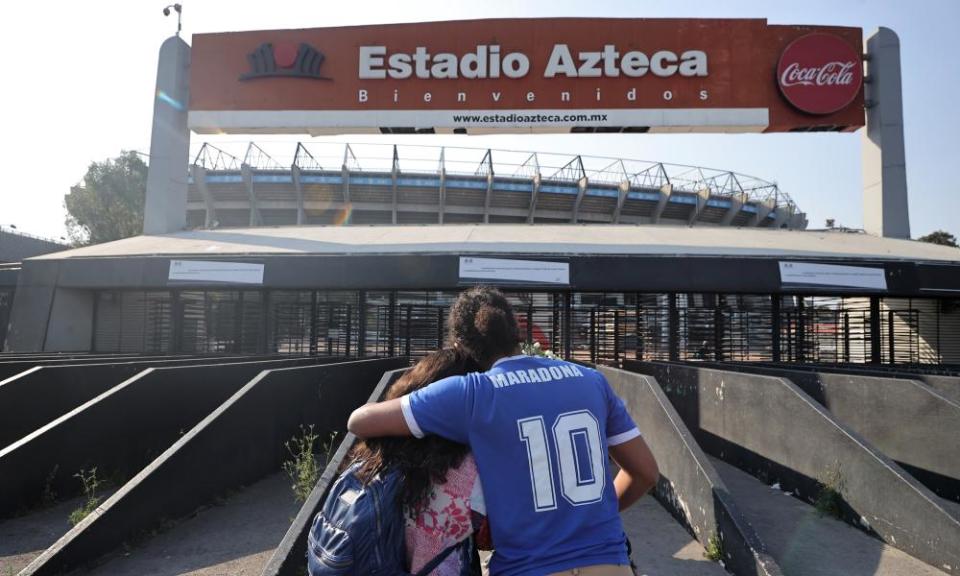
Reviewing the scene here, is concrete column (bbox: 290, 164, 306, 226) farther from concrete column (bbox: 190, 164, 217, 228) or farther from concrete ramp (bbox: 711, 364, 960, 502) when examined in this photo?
concrete ramp (bbox: 711, 364, 960, 502)

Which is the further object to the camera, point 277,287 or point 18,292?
point 18,292

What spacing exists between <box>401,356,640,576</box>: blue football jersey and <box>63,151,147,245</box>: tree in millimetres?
48615

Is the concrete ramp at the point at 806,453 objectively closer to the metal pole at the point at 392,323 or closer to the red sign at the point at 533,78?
the metal pole at the point at 392,323

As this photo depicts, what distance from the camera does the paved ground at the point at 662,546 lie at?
4309mm

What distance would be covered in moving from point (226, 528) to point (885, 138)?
17468 millimetres

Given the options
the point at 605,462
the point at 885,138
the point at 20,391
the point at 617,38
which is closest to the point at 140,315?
the point at 20,391

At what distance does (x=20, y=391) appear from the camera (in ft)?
20.4

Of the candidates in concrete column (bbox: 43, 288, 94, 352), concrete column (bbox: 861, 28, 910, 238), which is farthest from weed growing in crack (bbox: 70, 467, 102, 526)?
concrete column (bbox: 861, 28, 910, 238)

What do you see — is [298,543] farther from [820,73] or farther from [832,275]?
[820,73]

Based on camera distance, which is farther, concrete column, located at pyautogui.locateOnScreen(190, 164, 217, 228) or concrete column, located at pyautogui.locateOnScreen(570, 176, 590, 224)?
concrete column, located at pyautogui.locateOnScreen(570, 176, 590, 224)

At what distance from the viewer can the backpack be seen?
1826mm

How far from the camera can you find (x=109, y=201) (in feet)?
146

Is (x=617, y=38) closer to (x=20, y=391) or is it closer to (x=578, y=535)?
(x=20, y=391)

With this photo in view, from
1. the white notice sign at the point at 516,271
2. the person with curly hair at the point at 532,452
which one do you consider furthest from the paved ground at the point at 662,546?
the white notice sign at the point at 516,271
